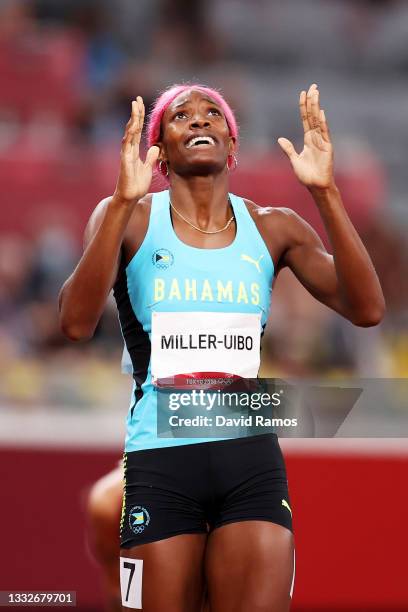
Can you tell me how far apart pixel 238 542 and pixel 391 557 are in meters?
1.51

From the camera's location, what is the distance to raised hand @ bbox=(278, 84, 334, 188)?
2.94 meters

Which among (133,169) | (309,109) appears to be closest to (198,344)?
(133,169)

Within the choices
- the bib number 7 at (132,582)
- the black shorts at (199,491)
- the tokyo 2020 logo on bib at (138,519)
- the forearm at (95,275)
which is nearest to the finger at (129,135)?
the forearm at (95,275)

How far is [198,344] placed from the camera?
9.76 ft

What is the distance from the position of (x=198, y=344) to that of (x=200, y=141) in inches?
22.5

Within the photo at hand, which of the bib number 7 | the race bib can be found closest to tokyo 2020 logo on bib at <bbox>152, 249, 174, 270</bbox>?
the race bib

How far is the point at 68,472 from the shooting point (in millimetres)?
4230

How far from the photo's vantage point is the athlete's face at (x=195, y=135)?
10.1 feet

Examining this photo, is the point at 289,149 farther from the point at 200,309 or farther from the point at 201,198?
the point at 200,309

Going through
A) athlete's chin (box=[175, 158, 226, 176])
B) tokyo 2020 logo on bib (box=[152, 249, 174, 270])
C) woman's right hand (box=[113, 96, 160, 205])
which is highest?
athlete's chin (box=[175, 158, 226, 176])

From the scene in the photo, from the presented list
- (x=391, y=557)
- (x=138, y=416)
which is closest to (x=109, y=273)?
(x=138, y=416)

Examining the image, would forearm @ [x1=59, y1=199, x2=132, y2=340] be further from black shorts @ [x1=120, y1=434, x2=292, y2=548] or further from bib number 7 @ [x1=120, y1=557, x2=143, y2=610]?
bib number 7 @ [x1=120, y1=557, x2=143, y2=610]

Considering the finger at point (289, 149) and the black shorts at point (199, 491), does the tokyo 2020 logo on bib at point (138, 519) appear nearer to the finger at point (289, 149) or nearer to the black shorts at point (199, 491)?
the black shorts at point (199, 491)

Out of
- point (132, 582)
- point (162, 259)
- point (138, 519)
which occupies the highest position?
point (162, 259)
